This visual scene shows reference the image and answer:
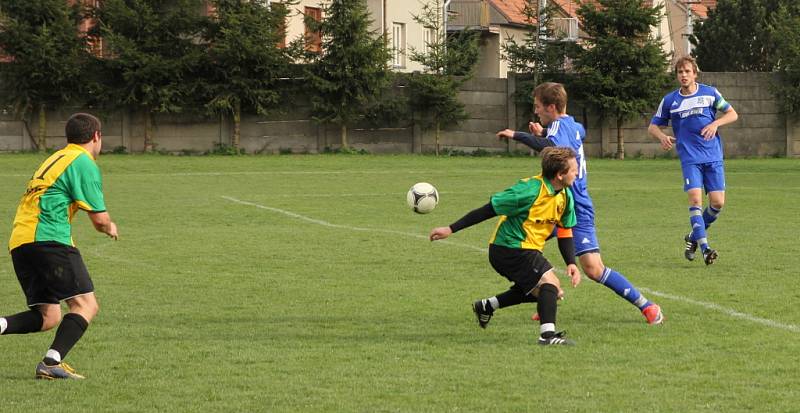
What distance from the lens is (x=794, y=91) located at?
3297 cm

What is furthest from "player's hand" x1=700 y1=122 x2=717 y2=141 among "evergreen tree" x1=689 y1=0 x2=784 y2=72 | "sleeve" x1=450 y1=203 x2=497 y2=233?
"evergreen tree" x1=689 y1=0 x2=784 y2=72

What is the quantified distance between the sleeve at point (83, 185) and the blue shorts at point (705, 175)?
7.47m

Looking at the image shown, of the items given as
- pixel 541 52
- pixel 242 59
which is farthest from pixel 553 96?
pixel 541 52

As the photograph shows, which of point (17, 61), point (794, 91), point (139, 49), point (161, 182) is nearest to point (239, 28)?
point (139, 49)

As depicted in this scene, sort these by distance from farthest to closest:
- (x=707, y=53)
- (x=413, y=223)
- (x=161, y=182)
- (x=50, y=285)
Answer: (x=707, y=53), (x=161, y=182), (x=413, y=223), (x=50, y=285)

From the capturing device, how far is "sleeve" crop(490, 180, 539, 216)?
7.60 metres

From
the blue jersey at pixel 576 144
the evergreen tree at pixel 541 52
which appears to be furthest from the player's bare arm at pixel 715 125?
the evergreen tree at pixel 541 52

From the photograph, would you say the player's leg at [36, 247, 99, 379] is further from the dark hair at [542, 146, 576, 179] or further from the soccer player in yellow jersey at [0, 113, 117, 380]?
the dark hair at [542, 146, 576, 179]

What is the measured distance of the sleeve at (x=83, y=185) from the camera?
669cm

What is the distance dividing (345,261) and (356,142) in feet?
71.6

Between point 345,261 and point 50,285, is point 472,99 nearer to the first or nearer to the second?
point 345,261

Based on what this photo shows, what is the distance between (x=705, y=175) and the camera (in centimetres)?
1276

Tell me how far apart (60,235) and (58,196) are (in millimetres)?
219

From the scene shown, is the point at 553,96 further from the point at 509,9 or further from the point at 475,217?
the point at 509,9
